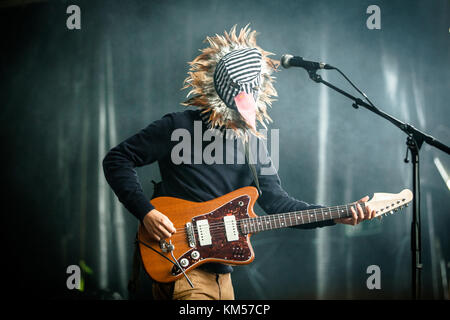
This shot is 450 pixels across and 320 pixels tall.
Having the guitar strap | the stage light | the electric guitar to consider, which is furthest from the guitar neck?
the stage light

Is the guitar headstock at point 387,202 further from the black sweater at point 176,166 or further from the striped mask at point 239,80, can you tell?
the striped mask at point 239,80

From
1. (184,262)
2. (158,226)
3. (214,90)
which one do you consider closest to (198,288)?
(184,262)

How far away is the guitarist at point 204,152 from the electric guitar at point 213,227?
0.18 ft

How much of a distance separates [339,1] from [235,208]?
5.98 feet

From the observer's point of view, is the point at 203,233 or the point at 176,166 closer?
the point at 203,233

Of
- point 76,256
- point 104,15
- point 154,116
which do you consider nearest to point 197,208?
point 154,116

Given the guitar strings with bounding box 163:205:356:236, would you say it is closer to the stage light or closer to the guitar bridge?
the guitar bridge

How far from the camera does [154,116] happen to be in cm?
256

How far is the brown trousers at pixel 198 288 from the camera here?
1.68m

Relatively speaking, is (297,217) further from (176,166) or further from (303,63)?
(303,63)

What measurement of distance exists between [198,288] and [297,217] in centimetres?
63

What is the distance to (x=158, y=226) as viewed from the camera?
1652mm

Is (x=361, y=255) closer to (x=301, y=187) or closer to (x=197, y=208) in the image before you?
(x=301, y=187)

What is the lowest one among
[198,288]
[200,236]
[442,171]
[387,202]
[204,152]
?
[198,288]
